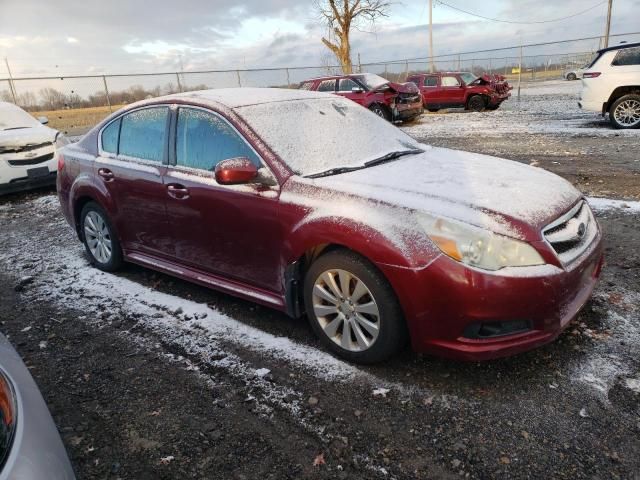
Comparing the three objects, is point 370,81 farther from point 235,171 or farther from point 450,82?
point 235,171

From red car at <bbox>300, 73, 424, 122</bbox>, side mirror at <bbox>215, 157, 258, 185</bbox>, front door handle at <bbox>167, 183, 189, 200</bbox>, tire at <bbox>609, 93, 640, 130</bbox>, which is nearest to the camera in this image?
side mirror at <bbox>215, 157, 258, 185</bbox>

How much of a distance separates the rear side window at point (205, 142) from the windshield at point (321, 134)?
154 mm

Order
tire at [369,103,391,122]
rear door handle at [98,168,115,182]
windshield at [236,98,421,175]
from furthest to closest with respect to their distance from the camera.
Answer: tire at [369,103,391,122] < rear door handle at [98,168,115,182] < windshield at [236,98,421,175]

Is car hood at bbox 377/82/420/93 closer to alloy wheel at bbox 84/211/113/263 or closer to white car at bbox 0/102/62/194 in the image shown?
white car at bbox 0/102/62/194

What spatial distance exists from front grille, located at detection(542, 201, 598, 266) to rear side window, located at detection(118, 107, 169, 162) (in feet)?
9.29

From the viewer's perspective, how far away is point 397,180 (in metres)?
3.05

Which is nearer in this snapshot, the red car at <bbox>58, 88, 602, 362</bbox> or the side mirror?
the red car at <bbox>58, 88, 602, 362</bbox>

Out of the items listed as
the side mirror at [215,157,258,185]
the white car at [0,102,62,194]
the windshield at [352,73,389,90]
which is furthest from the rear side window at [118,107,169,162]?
the windshield at [352,73,389,90]

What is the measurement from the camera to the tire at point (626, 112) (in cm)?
1098

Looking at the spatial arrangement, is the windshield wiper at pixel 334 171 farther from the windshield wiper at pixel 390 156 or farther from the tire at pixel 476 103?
the tire at pixel 476 103

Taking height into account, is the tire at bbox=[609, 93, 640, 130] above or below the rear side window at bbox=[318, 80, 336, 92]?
below

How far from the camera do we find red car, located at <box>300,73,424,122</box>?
49.6 ft

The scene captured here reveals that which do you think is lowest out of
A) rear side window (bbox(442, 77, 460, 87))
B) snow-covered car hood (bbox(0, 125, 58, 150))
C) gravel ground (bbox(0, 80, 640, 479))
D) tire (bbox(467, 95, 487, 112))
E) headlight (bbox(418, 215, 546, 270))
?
gravel ground (bbox(0, 80, 640, 479))

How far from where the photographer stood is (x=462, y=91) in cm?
1944
